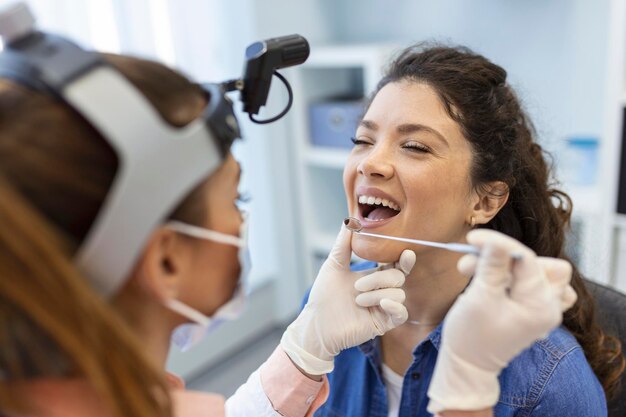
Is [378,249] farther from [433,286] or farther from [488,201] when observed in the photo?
[488,201]

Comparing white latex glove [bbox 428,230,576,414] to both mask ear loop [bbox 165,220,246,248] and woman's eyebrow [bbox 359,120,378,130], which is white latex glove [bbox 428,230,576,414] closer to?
mask ear loop [bbox 165,220,246,248]

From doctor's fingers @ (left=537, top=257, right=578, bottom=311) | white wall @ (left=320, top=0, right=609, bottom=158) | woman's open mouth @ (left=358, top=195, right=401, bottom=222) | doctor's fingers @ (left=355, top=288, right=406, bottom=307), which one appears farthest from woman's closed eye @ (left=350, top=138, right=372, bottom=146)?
white wall @ (left=320, top=0, right=609, bottom=158)

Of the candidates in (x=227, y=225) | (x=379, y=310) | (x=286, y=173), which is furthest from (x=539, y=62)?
(x=227, y=225)

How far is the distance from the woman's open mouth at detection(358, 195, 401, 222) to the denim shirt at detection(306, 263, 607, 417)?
0.86 feet

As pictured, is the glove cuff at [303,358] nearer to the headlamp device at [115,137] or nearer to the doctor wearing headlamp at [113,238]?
the doctor wearing headlamp at [113,238]

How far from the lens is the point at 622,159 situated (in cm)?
192

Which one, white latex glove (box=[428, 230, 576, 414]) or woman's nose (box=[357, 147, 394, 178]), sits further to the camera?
woman's nose (box=[357, 147, 394, 178])

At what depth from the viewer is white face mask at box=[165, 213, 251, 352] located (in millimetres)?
749

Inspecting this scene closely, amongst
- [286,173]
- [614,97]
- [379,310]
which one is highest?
[614,97]

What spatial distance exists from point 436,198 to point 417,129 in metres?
0.15

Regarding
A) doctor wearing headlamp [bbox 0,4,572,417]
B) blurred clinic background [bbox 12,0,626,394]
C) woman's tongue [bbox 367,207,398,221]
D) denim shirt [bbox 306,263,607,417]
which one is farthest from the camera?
blurred clinic background [bbox 12,0,626,394]

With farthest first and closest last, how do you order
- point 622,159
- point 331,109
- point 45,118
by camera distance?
point 331,109 < point 622,159 < point 45,118

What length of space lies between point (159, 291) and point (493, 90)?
883mm

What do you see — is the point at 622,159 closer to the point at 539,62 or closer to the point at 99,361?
the point at 539,62
